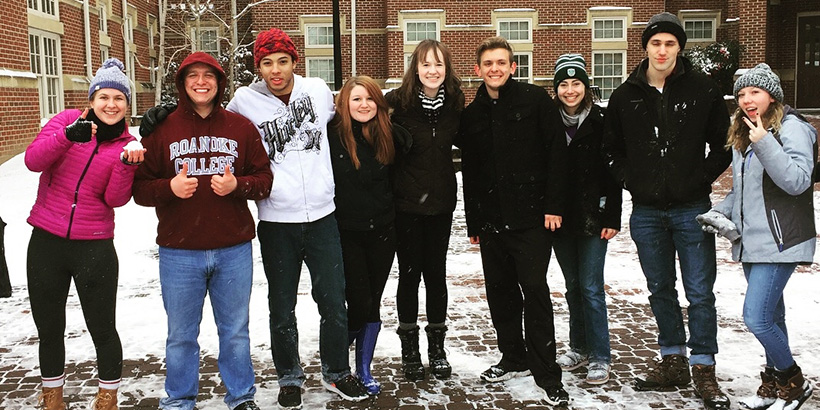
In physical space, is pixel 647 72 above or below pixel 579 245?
above

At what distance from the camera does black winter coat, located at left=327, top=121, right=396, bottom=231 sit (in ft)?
14.2

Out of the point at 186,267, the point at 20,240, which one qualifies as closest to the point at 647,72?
the point at 186,267

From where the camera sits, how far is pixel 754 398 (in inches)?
162

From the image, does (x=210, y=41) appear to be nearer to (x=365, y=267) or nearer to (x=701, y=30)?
(x=701, y=30)

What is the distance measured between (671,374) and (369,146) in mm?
2271

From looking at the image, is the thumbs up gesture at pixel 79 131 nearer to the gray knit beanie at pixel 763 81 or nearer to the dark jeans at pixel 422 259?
the dark jeans at pixel 422 259

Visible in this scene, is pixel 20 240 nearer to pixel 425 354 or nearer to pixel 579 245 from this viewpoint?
pixel 425 354

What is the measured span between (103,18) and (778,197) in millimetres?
19602

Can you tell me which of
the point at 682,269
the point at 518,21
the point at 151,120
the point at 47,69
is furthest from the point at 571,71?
the point at 518,21

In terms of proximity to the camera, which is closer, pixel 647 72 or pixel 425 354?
pixel 647 72

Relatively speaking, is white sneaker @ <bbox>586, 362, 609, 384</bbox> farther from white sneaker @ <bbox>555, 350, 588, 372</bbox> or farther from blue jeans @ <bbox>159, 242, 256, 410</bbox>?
blue jeans @ <bbox>159, 242, 256, 410</bbox>

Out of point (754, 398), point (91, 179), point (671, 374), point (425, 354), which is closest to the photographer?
point (91, 179)

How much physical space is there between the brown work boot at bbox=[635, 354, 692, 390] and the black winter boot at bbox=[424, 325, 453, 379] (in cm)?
118

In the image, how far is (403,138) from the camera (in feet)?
14.4
